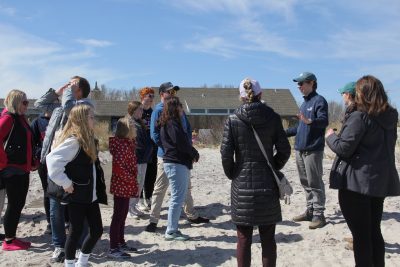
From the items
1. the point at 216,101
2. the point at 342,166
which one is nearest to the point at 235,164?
the point at 342,166

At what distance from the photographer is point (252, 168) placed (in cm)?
422

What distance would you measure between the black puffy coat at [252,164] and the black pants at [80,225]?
144cm

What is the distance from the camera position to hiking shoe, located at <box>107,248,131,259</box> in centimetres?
535

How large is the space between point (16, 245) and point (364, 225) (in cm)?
415

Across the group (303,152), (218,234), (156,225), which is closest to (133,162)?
(156,225)

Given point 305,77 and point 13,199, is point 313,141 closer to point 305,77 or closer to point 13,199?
point 305,77

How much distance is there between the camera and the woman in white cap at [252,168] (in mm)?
4184

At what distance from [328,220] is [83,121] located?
4046 mm

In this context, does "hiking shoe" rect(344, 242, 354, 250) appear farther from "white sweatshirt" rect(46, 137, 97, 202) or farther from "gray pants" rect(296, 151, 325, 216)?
"white sweatshirt" rect(46, 137, 97, 202)

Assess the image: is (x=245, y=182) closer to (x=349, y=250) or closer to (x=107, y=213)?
(x=349, y=250)

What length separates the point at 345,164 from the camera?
4285mm

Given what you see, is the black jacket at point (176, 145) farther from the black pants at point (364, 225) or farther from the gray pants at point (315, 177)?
the black pants at point (364, 225)

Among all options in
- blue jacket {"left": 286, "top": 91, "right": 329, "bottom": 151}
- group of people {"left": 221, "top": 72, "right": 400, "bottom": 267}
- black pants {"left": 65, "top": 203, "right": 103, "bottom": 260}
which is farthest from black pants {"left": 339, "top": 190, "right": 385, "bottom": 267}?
black pants {"left": 65, "top": 203, "right": 103, "bottom": 260}

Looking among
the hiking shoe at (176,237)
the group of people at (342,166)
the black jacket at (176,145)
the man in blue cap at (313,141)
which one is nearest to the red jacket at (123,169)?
the black jacket at (176,145)
